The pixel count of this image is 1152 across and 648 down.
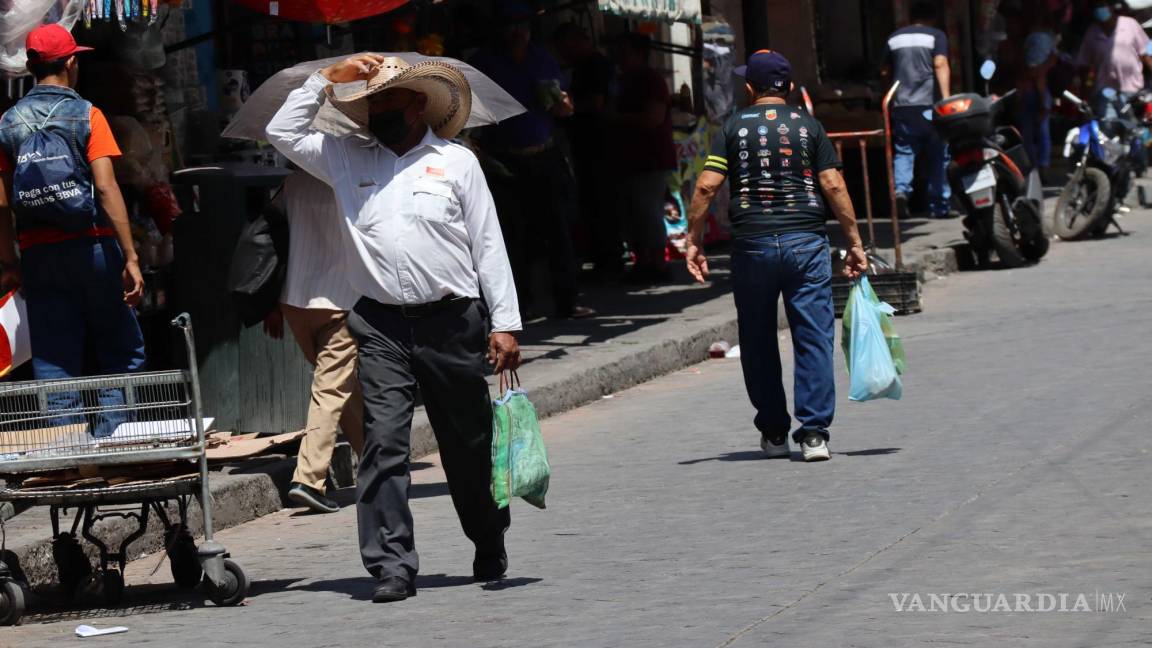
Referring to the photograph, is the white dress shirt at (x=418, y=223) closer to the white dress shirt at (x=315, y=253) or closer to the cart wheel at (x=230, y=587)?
the cart wheel at (x=230, y=587)

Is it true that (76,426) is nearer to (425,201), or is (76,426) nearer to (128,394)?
(128,394)

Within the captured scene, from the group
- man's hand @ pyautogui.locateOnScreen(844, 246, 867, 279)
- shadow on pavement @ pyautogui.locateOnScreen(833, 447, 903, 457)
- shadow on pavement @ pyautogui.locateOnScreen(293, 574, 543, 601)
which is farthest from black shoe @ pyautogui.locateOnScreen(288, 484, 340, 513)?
man's hand @ pyautogui.locateOnScreen(844, 246, 867, 279)

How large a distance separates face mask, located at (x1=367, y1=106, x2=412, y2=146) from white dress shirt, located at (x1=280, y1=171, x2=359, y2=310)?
1.51 meters

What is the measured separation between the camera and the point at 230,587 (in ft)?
21.2

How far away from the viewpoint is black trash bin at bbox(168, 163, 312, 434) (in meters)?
9.00

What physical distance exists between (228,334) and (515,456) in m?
3.03

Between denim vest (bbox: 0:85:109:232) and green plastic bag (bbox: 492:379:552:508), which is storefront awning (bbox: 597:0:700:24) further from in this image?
green plastic bag (bbox: 492:379:552:508)

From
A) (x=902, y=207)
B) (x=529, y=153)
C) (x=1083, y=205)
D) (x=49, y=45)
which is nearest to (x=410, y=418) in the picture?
(x=49, y=45)

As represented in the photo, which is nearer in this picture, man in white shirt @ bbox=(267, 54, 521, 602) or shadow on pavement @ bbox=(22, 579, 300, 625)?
man in white shirt @ bbox=(267, 54, 521, 602)

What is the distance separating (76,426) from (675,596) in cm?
208

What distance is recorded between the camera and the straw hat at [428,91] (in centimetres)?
644

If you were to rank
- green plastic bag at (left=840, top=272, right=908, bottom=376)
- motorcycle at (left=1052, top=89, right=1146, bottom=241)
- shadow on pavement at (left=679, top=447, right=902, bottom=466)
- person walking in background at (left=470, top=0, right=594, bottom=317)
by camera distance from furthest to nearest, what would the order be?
motorcycle at (left=1052, top=89, right=1146, bottom=241) < person walking in background at (left=470, top=0, right=594, bottom=317) < green plastic bag at (left=840, top=272, right=908, bottom=376) < shadow on pavement at (left=679, top=447, right=902, bottom=466)

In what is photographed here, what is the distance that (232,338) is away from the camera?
358 inches

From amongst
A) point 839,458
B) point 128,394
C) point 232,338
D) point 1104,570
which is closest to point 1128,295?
point 839,458
